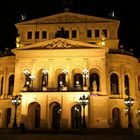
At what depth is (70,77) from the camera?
178 feet

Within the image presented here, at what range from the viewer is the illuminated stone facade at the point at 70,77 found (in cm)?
5234

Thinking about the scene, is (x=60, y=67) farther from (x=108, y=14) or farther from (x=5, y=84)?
(x=108, y=14)

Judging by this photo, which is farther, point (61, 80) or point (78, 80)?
point (78, 80)

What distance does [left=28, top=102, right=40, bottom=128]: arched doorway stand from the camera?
53.8m

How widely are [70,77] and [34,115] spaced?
854 cm

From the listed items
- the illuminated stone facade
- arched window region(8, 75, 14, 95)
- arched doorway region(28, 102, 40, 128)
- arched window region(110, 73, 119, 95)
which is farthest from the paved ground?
arched window region(8, 75, 14, 95)

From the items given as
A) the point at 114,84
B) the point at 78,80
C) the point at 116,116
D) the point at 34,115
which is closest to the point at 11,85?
the point at 34,115

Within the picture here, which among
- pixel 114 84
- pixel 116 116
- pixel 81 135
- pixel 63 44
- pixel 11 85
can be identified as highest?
pixel 63 44

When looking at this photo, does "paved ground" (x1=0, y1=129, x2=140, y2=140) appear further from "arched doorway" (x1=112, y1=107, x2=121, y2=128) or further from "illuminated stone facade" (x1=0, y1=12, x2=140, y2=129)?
"arched doorway" (x1=112, y1=107, x2=121, y2=128)

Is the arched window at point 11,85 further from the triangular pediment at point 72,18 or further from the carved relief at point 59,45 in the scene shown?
the triangular pediment at point 72,18

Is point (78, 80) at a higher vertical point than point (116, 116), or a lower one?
higher

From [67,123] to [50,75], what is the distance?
819cm

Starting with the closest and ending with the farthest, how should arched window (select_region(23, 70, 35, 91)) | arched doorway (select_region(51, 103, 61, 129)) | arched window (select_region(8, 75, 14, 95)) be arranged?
arched window (select_region(23, 70, 35, 91)) → arched doorway (select_region(51, 103, 61, 129)) → arched window (select_region(8, 75, 14, 95))

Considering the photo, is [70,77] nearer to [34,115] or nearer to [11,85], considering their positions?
Result: [34,115]
